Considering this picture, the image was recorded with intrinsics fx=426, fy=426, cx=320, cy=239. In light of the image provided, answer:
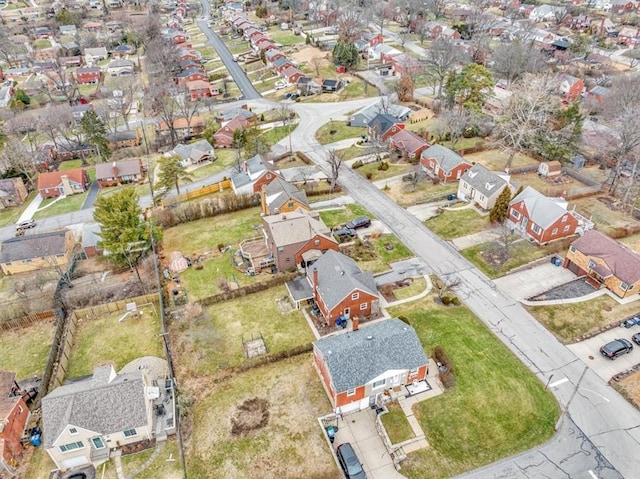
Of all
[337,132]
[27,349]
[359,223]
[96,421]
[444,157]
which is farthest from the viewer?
[337,132]

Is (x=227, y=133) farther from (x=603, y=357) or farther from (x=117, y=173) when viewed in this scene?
(x=603, y=357)

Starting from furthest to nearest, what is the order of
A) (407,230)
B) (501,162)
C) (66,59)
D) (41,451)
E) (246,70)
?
(66,59), (246,70), (501,162), (407,230), (41,451)

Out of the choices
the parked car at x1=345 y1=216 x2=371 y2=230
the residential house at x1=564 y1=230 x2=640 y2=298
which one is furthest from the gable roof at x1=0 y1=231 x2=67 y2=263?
the residential house at x1=564 y1=230 x2=640 y2=298

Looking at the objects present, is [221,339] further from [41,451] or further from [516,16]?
[516,16]

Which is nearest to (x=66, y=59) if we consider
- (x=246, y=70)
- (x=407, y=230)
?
(x=246, y=70)

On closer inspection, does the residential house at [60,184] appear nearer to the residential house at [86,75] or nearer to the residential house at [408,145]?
the residential house at [408,145]

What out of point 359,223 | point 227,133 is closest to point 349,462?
point 359,223

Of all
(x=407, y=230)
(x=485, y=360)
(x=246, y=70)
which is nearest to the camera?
(x=485, y=360)
